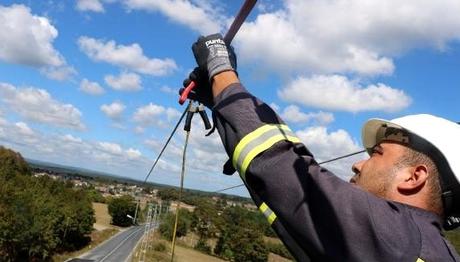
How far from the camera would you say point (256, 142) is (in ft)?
5.52

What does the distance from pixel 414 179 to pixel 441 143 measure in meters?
0.17

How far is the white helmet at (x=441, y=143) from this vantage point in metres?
1.91

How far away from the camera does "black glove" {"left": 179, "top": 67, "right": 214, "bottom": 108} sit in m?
2.17

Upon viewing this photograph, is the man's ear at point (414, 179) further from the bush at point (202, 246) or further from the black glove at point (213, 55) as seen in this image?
the bush at point (202, 246)

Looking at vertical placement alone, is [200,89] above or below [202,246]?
above

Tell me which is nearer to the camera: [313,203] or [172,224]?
[313,203]

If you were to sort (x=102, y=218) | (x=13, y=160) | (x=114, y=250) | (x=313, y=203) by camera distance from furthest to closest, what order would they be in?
(x=102, y=218) < (x=13, y=160) < (x=114, y=250) < (x=313, y=203)

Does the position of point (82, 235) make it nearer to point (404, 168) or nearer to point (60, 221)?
point (60, 221)

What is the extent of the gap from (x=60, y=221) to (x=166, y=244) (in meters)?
33.6

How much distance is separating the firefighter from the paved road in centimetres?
6479

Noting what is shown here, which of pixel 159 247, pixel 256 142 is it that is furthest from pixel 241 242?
pixel 256 142

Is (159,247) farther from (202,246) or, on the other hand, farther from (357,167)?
(357,167)

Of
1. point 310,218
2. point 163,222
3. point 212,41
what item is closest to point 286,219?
point 310,218

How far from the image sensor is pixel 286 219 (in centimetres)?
160
